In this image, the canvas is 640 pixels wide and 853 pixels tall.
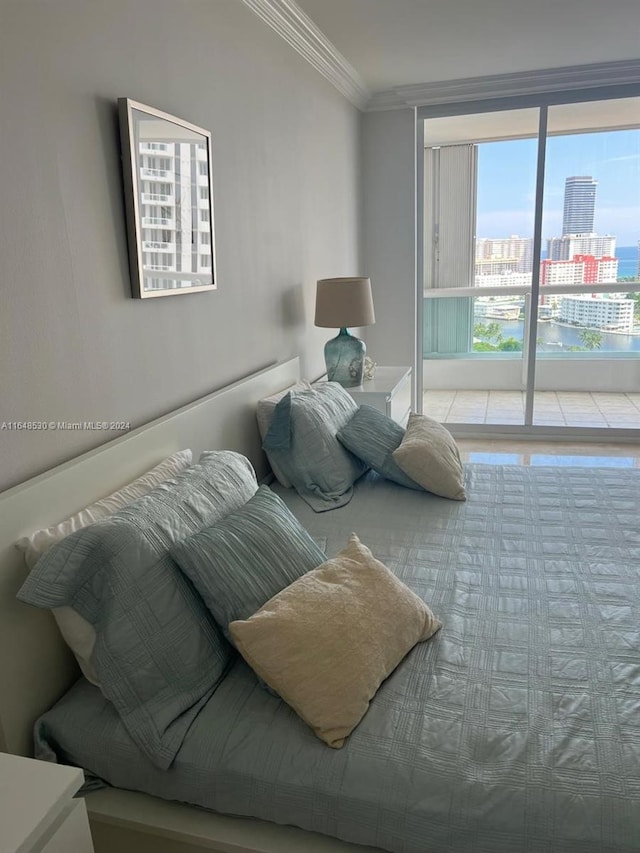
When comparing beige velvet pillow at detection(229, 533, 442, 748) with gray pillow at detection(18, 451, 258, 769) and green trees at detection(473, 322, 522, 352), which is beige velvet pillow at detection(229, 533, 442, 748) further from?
green trees at detection(473, 322, 522, 352)

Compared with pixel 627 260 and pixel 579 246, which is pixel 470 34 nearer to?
pixel 579 246

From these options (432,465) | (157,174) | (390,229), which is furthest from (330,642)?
(390,229)

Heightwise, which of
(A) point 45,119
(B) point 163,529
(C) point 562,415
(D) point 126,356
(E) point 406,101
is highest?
(E) point 406,101

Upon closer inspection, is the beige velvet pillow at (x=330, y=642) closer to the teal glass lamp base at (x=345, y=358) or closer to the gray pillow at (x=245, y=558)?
the gray pillow at (x=245, y=558)

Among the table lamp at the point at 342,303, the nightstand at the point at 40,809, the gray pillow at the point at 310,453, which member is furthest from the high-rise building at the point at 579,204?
the nightstand at the point at 40,809

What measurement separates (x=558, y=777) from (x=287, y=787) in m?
0.49

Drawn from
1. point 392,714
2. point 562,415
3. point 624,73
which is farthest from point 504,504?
point 624,73

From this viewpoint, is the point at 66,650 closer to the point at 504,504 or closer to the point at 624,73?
the point at 504,504

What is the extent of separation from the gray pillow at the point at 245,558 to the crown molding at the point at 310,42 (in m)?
2.15

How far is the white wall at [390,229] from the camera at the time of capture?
4.68m

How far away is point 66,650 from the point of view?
4.90 ft

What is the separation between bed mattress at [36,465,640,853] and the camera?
3.73 ft

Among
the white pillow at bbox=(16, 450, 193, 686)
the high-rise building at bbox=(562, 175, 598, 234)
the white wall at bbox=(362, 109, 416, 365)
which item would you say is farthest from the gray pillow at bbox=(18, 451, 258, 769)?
the high-rise building at bbox=(562, 175, 598, 234)

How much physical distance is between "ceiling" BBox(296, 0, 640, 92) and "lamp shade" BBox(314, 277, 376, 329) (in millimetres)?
1223
